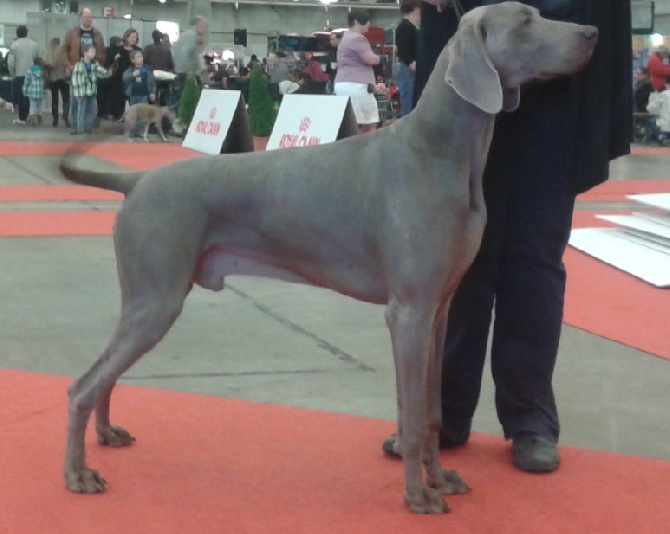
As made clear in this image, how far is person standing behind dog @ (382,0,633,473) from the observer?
9.32 ft

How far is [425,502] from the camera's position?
257 centimetres

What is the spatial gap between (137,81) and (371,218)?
1356 cm

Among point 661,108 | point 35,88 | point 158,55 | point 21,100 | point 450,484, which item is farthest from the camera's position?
point 21,100

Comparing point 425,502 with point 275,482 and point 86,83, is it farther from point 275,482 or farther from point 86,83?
point 86,83

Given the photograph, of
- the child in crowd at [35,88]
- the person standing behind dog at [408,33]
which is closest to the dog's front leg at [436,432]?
the person standing behind dog at [408,33]

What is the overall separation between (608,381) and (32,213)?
542 centimetres

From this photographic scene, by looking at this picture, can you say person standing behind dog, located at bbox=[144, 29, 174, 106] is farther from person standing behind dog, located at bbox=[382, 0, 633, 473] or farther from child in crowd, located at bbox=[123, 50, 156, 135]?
person standing behind dog, located at bbox=[382, 0, 633, 473]

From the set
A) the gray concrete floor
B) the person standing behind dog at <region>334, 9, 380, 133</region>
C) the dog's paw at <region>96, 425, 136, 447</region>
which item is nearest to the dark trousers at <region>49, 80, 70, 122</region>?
the person standing behind dog at <region>334, 9, 380, 133</region>

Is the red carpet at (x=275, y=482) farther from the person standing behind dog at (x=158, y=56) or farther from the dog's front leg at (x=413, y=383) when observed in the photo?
the person standing behind dog at (x=158, y=56)

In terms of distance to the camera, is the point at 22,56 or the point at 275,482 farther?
the point at 22,56

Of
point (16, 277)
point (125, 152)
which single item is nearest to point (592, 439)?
point (16, 277)

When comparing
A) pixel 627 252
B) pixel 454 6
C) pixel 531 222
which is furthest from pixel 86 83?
pixel 531 222

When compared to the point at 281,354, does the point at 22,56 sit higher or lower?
higher

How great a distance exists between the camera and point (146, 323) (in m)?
2.61
